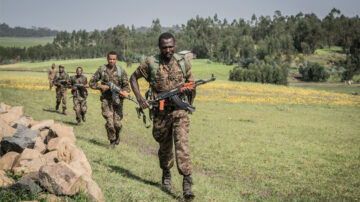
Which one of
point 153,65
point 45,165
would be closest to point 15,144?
point 45,165

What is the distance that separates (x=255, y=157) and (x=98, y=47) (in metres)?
160

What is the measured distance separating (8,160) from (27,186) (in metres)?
2.25

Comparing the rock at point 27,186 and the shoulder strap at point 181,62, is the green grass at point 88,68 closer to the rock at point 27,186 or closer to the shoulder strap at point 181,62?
the shoulder strap at point 181,62

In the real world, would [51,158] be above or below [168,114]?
below

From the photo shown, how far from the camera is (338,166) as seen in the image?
11125 millimetres

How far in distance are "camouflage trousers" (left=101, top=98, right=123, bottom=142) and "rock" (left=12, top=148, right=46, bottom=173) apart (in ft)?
15.2

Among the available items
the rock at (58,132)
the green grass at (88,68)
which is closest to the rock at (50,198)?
the rock at (58,132)

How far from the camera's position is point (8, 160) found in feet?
20.5

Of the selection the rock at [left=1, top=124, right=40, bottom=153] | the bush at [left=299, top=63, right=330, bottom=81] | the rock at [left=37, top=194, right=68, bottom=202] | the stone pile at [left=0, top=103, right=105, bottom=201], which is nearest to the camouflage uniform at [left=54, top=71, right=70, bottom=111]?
the stone pile at [left=0, top=103, right=105, bottom=201]

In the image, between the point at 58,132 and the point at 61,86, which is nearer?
the point at 58,132

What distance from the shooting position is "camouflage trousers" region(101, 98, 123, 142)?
10867 millimetres

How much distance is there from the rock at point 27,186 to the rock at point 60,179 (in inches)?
5.1

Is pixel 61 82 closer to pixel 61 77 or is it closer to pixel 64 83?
pixel 64 83

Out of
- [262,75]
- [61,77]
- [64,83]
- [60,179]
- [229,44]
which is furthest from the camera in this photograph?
[229,44]
